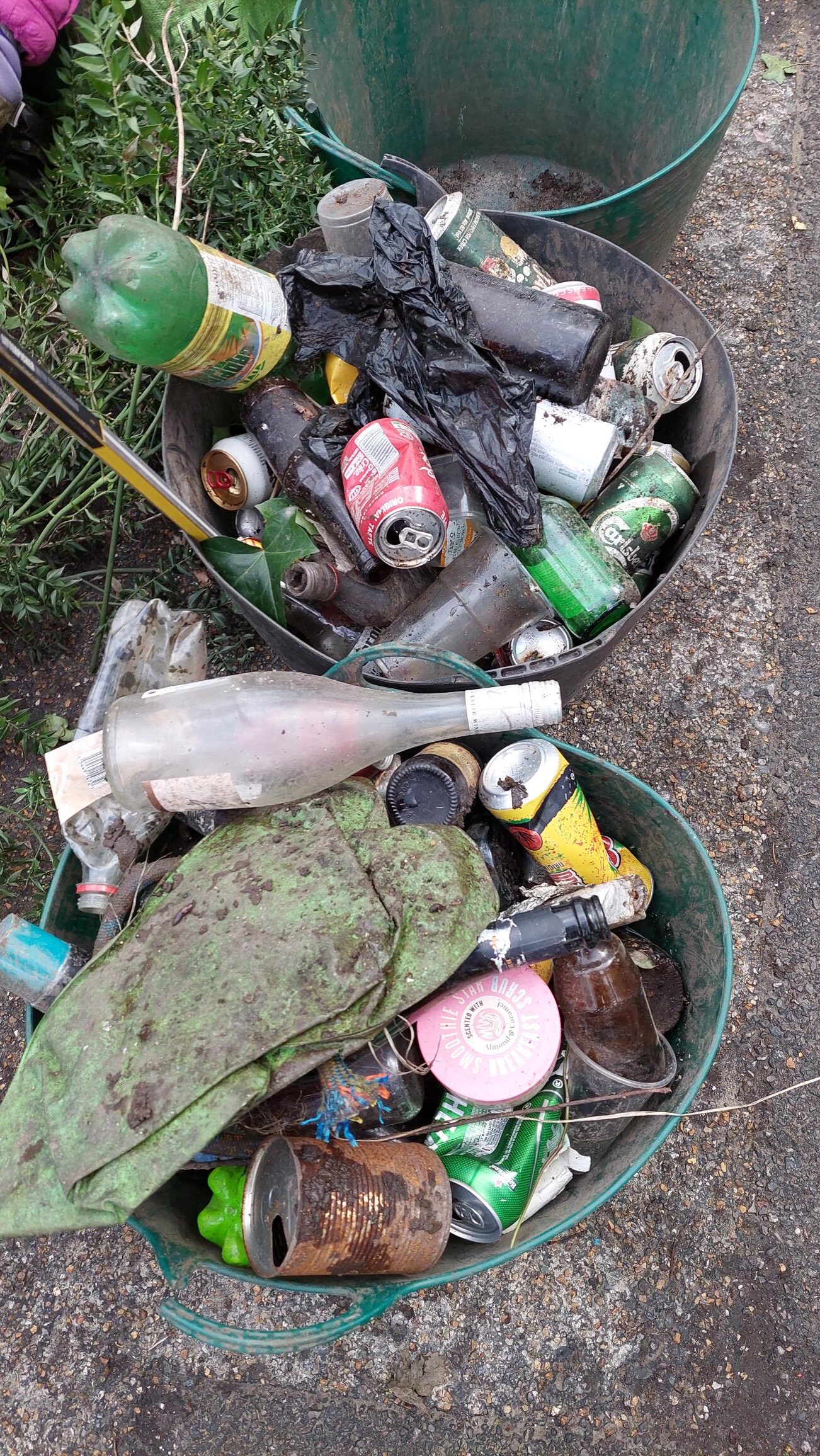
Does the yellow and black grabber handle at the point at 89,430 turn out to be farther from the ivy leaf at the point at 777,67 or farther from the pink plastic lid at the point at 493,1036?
the ivy leaf at the point at 777,67

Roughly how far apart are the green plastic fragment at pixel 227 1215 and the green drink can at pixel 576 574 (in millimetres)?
958

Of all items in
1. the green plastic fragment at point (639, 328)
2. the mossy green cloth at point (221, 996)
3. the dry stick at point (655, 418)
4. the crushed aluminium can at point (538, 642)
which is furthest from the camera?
the green plastic fragment at point (639, 328)

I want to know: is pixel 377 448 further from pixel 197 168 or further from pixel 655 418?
pixel 197 168

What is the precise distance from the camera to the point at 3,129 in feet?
6.46

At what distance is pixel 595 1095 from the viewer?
121cm

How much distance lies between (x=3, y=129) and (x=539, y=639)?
176cm

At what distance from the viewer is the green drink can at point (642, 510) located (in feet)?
4.91

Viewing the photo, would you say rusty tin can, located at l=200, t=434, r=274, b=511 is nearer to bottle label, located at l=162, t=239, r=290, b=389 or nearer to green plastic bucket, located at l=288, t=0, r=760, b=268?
bottle label, located at l=162, t=239, r=290, b=389

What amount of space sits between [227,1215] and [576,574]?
3.48 ft

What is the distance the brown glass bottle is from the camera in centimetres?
122

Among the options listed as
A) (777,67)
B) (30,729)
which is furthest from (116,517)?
(777,67)

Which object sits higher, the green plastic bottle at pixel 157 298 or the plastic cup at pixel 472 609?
the green plastic bottle at pixel 157 298

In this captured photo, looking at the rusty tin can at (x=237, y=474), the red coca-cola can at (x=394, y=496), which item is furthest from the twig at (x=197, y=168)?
the red coca-cola can at (x=394, y=496)

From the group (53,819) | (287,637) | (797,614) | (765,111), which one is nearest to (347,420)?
(287,637)
